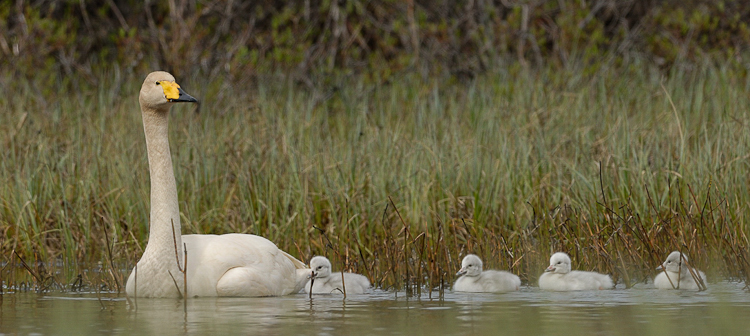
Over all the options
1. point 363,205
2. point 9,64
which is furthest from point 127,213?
point 9,64

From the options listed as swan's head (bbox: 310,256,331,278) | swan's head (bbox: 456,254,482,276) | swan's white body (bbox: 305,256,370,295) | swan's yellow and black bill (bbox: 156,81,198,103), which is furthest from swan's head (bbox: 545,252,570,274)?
swan's yellow and black bill (bbox: 156,81,198,103)

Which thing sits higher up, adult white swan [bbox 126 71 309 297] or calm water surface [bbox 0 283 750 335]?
adult white swan [bbox 126 71 309 297]

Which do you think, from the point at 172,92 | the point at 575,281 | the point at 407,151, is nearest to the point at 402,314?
the point at 575,281

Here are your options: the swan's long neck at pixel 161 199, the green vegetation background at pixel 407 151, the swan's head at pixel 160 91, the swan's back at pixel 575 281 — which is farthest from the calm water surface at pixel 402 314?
the swan's head at pixel 160 91

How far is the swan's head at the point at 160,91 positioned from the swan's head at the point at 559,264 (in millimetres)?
2588

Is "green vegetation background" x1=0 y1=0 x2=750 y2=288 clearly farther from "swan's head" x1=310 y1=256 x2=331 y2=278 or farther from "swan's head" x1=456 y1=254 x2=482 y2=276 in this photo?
"swan's head" x1=310 y1=256 x2=331 y2=278

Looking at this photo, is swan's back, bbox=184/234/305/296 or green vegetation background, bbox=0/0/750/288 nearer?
swan's back, bbox=184/234/305/296

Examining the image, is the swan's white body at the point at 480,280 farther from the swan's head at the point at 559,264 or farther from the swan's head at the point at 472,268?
the swan's head at the point at 559,264

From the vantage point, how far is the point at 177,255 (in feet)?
22.9

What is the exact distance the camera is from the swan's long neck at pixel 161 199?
7008mm

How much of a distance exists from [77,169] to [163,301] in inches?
140

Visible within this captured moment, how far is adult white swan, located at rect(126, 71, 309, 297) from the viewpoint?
22.9 ft

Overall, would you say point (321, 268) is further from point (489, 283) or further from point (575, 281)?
point (575, 281)

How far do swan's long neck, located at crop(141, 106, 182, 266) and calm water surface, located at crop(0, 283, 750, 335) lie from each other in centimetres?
31
